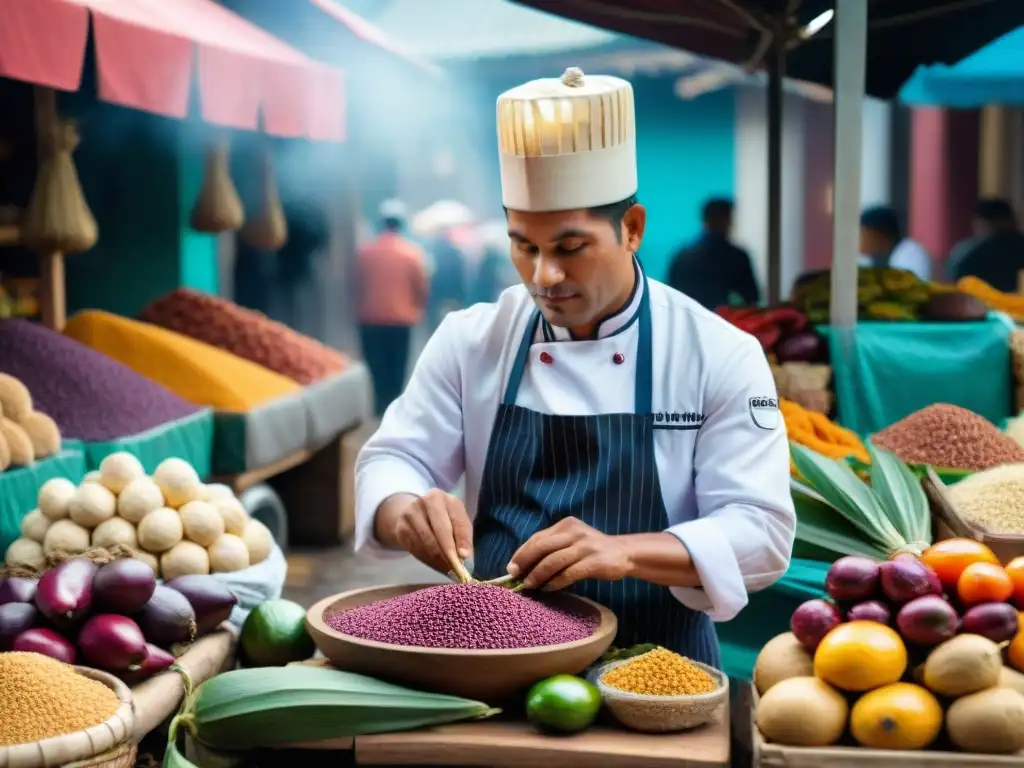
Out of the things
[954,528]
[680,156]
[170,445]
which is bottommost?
[170,445]

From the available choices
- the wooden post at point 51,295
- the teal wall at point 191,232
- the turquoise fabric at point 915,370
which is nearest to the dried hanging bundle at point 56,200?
the wooden post at point 51,295

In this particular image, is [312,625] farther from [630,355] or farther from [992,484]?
[992,484]

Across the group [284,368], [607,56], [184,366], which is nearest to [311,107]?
[284,368]

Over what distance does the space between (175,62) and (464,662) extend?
3.96 metres

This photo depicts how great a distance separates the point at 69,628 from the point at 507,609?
956mm

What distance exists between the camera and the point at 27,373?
15.9 ft

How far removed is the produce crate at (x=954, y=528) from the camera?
113 inches

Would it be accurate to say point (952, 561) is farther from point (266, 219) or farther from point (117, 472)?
point (266, 219)

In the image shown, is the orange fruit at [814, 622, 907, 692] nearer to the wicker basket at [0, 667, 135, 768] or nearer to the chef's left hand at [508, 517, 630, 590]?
the chef's left hand at [508, 517, 630, 590]

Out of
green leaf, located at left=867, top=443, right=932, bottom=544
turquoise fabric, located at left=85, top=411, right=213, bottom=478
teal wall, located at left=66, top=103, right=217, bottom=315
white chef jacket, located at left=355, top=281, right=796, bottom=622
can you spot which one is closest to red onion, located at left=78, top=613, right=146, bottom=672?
white chef jacket, located at left=355, top=281, right=796, bottom=622

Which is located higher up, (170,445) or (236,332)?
(236,332)

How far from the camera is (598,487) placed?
223 cm

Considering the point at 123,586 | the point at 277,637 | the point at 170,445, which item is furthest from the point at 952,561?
the point at 170,445

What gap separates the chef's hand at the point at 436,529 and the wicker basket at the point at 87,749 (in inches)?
19.9
